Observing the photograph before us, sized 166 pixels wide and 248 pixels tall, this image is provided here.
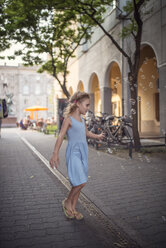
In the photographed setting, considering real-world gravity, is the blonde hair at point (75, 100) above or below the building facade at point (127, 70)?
below

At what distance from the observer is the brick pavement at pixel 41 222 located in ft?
8.83

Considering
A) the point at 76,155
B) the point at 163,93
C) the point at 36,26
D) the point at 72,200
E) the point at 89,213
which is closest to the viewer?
the point at 76,155

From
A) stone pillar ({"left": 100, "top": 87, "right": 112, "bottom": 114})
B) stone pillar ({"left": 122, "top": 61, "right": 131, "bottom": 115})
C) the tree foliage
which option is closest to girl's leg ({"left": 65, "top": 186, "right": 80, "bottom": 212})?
the tree foliage

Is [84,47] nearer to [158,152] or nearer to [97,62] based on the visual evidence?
[97,62]

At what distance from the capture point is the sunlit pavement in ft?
9.05

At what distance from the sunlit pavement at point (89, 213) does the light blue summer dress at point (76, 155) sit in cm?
60

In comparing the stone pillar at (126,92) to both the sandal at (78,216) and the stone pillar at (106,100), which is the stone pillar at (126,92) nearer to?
the stone pillar at (106,100)

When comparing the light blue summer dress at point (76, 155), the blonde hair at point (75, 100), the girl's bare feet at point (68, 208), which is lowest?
the girl's bare feet at point (68, 208)

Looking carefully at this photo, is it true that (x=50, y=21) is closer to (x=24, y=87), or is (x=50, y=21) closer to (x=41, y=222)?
(x=41, y=222)

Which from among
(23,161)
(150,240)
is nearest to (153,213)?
(150,240)

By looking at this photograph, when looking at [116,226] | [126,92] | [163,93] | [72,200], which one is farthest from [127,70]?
[116,226]

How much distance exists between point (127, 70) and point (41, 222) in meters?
12.2

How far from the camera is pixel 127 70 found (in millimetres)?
14141

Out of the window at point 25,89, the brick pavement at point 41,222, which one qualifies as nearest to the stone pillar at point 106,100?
the brick pavement at point 41,222
